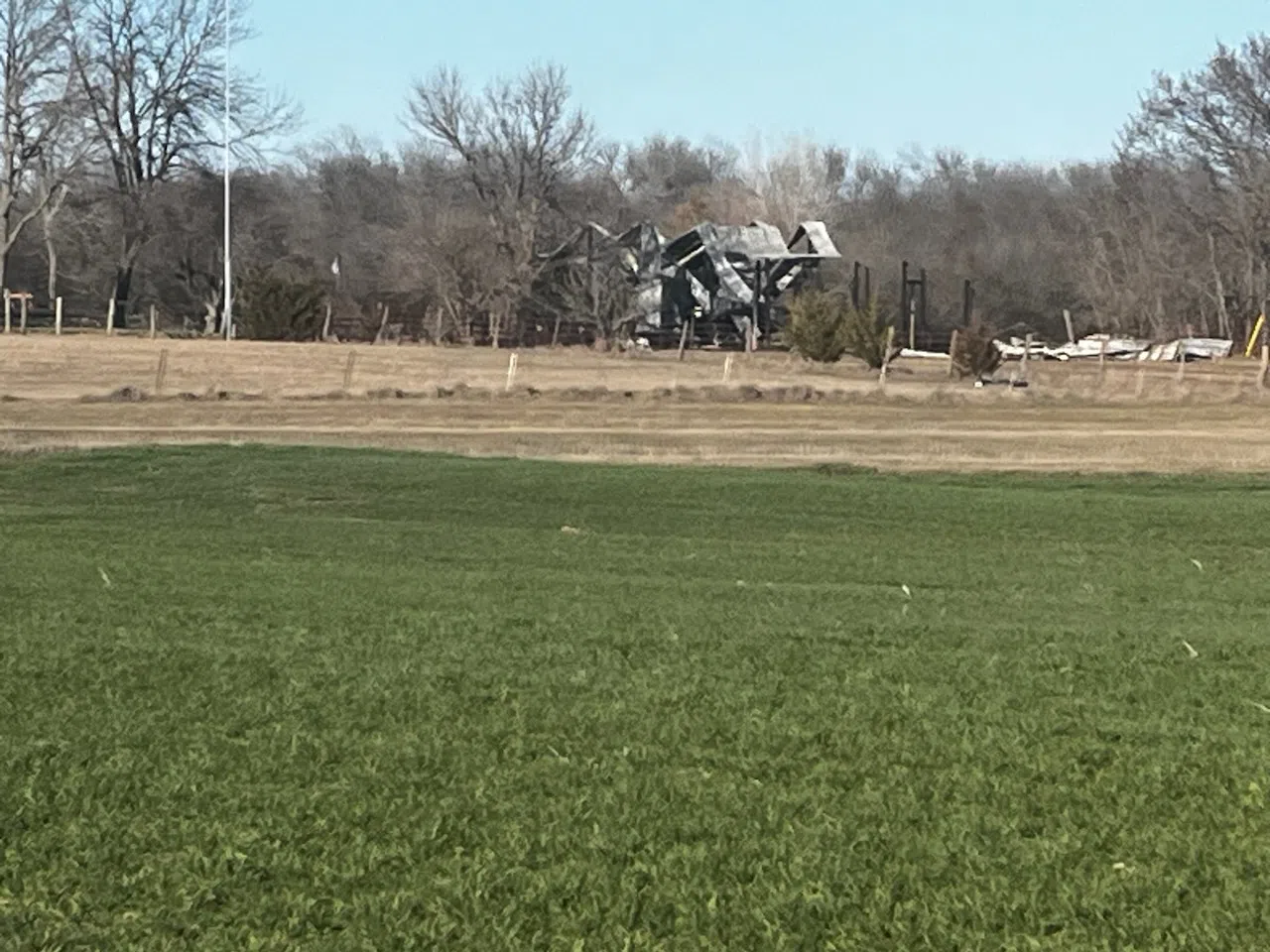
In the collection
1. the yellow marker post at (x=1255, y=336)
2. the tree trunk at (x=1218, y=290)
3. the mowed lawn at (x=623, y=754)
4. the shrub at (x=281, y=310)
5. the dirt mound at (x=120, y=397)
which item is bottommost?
the dirt mound at (x=120, y=397)

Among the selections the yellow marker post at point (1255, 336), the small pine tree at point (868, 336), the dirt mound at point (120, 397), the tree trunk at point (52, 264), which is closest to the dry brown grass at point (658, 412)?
the dirt mound at point (120, 397)

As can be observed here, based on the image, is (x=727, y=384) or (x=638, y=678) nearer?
(x=638, y=678)

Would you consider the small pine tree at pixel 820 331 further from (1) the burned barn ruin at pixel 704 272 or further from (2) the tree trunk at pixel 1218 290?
(2) the tree trunk at pixel 1218 290

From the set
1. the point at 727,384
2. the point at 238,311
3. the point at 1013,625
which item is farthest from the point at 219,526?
the point at 238,311

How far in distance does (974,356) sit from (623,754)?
150 ft

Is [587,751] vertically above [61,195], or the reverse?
[61,195]

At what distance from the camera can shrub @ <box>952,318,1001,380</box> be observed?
173 feet

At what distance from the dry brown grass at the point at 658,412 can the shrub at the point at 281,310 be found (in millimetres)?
9820

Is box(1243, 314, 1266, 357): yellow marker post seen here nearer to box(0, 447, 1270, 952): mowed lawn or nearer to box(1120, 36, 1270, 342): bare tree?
box(1120, 36, 1270, 342): bare tree

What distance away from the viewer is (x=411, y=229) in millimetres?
83188

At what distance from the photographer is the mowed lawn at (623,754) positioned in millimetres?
5945

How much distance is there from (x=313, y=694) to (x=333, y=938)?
13.7 feet

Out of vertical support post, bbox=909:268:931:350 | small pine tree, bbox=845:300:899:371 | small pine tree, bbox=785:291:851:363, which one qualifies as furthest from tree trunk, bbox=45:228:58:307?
small pine tree, bbox=845:300:899:371

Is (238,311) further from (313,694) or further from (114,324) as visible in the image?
(313,694)
